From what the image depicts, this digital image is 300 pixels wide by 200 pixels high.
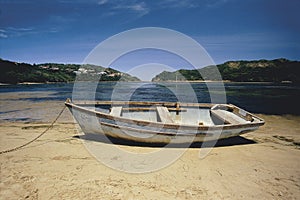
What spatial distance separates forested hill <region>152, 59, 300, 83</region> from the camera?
11177cm

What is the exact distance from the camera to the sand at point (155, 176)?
4.37m

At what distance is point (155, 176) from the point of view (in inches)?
205

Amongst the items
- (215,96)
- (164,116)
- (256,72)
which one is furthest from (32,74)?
(256,72)

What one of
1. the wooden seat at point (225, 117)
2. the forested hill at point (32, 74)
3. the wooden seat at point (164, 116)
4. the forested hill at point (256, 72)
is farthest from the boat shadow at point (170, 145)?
the forested hill at point (256, 72)

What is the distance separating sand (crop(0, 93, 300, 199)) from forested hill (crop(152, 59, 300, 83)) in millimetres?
117635

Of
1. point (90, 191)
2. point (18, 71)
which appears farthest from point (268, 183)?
point (18, 71)

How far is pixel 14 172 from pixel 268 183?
6.55 m

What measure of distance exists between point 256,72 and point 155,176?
137713 mm

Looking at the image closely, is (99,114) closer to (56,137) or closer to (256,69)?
(56,137)

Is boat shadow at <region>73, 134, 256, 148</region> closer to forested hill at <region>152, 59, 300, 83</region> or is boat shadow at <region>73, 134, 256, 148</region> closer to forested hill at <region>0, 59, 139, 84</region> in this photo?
forested hill at <region>0, 59, 139, 84</region>

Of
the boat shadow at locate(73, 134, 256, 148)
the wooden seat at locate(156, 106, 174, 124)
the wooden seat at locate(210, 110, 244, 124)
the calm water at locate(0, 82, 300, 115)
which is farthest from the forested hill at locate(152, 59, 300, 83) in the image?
the boat shadow at locate(73, 134, 256, 148)

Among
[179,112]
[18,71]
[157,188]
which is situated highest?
[18,71]

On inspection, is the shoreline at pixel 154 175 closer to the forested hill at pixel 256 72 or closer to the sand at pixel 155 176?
the sand at pixel 155 176

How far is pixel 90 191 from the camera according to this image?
4.38 meters
